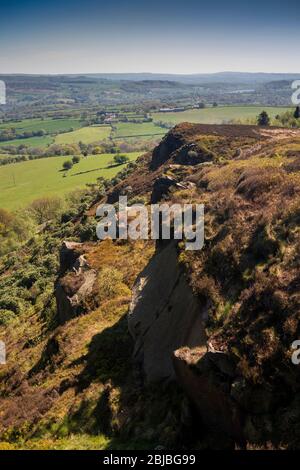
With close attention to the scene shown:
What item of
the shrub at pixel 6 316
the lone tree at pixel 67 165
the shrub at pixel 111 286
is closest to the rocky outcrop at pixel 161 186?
the shrub at pixel 111 286

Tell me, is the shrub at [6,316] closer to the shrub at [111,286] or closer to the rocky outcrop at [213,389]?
the shrub at [111,286]

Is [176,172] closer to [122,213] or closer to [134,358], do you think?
[122,213]

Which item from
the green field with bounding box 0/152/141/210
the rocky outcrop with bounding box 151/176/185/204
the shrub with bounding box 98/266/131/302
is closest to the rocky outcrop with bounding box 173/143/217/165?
the rocky outcrop with bounding box 151/176/185/204

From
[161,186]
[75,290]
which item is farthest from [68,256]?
[161,186]

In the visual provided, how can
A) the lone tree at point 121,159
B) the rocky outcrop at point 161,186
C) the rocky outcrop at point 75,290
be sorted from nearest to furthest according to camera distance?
1. the rocky outcrop at point 75,290
2. the rocky outcrop at point 161,186
3. the lone tree at point 121,159

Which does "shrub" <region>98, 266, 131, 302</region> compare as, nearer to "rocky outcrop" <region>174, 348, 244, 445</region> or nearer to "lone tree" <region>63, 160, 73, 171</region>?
"rocky outcrop" <region>174, 348, 244, 445</region>
